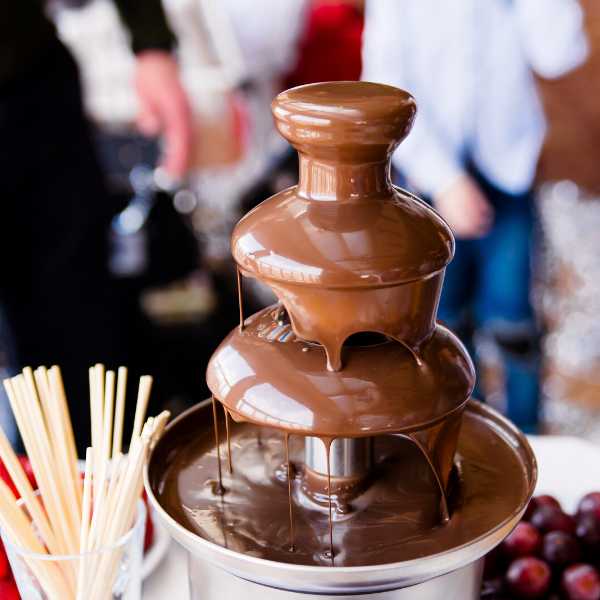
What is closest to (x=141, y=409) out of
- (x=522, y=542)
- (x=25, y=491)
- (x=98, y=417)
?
(x=98, y=417)

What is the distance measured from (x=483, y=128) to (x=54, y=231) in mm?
1416

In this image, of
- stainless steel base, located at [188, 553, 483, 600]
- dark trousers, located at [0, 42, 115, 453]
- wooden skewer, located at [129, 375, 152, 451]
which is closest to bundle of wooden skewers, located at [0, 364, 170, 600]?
wooden skewer, located at [129, 375, 152, 451]

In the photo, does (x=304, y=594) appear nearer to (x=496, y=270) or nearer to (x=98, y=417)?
(x=98, y=417)

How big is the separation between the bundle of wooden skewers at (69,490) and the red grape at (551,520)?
61 centimetres

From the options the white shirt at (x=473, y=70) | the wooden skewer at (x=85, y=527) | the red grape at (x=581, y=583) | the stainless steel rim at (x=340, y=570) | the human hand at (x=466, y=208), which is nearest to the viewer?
the stainless steel rim at (x=340, y=570)

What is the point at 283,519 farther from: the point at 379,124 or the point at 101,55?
the point at 101,55

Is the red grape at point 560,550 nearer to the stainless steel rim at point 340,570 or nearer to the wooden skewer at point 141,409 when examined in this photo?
the stainless steel rim at point 340,570

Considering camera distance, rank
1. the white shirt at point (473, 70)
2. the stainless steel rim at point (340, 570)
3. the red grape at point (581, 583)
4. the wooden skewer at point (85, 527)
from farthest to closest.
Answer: the white shirt at point (473, 70) → the red grape at point (581, 583) → the wooden skewer at point (85, 527) → the stainless steel rim at point (340, 570)

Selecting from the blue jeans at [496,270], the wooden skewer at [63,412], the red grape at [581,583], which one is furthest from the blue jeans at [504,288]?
the wooden skewer at [63,412]

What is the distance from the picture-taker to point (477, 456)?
2.71 feet

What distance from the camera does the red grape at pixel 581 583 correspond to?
0.92m

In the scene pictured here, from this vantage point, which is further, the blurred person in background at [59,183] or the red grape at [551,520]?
the blurred person in background at [59,183]

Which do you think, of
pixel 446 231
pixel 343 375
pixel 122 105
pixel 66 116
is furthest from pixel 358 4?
pixel 343 375

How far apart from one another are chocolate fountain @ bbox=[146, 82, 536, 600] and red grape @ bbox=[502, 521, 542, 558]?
9.7 inches
